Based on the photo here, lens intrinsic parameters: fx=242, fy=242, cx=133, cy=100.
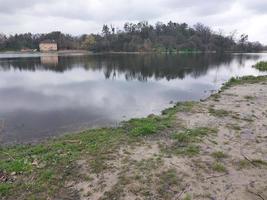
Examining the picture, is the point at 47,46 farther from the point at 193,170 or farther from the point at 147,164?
the point at 193,170

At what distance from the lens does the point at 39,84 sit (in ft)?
71.5

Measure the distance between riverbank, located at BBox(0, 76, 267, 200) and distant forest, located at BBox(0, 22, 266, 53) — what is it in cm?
9525

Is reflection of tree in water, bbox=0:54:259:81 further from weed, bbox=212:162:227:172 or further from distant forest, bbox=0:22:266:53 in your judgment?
distant forest, bbox=0:22:266:53

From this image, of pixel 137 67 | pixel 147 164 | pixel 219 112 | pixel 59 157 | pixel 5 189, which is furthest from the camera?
pixel 137 67

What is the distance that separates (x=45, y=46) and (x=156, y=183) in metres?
123

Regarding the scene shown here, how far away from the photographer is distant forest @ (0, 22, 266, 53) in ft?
341

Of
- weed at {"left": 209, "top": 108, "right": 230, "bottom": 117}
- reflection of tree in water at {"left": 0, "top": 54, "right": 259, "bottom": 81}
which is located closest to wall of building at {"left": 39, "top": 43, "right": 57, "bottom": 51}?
reflection of tree in water at {"left": 0, "top": 54, "right": 259, "bottom": 81}

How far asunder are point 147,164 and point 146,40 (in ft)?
334

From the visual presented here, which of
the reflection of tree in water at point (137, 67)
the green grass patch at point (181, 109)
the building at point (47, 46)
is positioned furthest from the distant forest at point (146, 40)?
the green grass patch at point (181, 109)

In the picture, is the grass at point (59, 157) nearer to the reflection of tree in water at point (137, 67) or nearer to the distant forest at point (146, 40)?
the reflection of tree in water at point (137, 67)

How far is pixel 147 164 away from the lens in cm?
626

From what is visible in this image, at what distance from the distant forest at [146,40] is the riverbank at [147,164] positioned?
95249mm

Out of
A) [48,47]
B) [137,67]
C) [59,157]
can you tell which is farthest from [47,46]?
[59,157]

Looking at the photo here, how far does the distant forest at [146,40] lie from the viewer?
104 m
